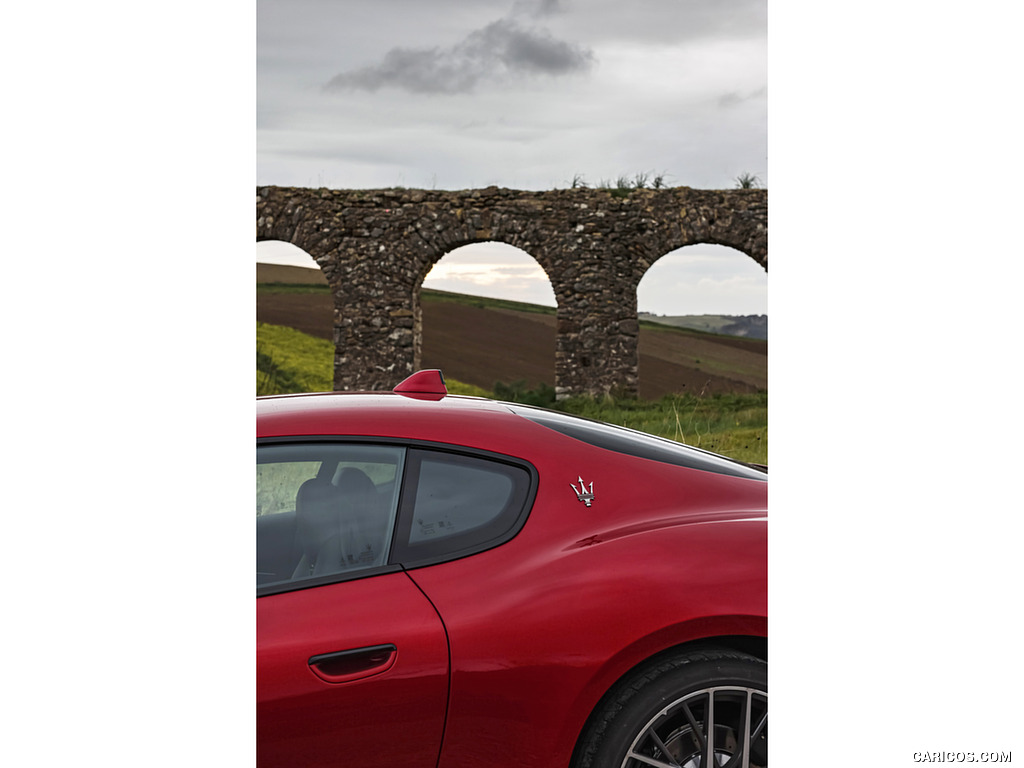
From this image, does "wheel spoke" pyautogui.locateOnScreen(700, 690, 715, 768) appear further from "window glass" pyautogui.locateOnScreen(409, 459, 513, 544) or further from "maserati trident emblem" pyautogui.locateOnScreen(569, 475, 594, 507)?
"window glass" pyautogui.locateOnScreen(409, 459, 513, 544)

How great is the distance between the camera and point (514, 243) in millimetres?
16469

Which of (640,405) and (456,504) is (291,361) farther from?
(456,504)

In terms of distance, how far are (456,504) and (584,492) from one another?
36 centimetres

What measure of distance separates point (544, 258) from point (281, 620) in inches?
581

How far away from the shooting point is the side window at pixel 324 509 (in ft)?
7.19

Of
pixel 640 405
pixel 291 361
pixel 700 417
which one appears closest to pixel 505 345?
pixel 291 361

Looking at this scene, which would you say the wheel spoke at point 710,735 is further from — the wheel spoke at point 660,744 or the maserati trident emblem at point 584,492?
the maserati trident emblem at point 584,492

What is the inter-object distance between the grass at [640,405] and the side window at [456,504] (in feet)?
17.3

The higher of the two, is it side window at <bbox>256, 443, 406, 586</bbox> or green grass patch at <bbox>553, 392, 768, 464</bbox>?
side window at <bbox>256, 443, 406, 586</bbox>

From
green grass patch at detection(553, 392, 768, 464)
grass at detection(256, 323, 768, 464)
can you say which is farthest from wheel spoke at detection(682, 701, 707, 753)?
green grass patch at detection(553, 392, 768, 464)

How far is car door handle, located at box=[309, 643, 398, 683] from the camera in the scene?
6.49 ft
